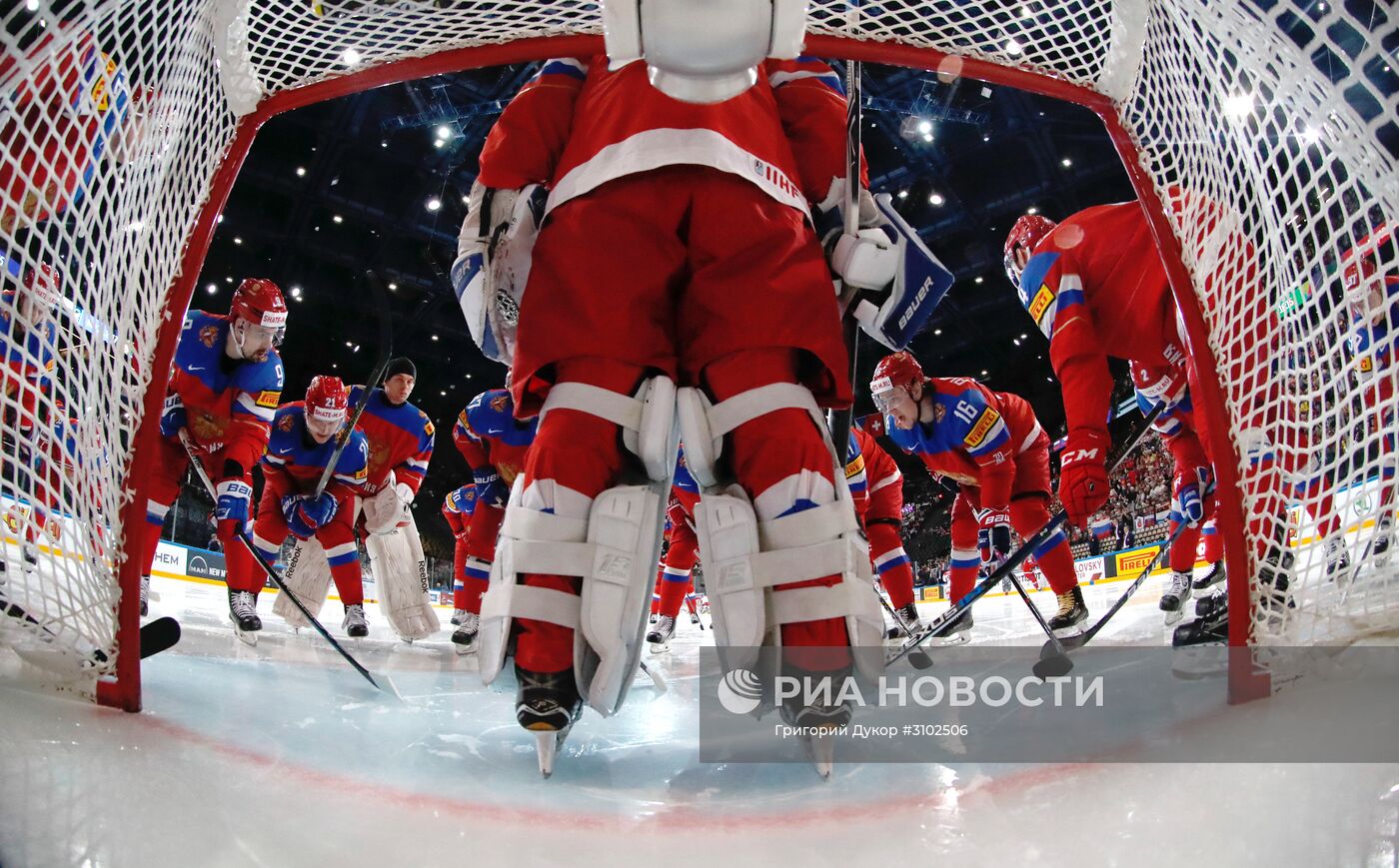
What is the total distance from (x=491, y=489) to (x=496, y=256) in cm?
265

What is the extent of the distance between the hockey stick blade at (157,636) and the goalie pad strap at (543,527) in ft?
2.05

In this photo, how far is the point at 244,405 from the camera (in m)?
3.13

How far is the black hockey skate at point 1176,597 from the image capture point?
3.03 metres

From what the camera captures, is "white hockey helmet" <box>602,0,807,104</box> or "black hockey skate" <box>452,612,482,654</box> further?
"black hockey skate" <box>452,612,482,654</box>

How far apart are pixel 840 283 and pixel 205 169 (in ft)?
3.56

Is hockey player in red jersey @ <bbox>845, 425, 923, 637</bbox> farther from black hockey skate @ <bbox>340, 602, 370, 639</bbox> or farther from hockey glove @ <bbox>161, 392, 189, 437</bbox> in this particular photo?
hockey glove @ <bbox>161, 392, 189, 437</bbox>

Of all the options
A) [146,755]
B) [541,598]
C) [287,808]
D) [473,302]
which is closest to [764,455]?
[541,598]

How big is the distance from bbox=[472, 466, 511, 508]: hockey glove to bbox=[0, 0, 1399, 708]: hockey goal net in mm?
2360

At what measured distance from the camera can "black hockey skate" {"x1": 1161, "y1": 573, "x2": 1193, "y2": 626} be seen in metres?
3.03

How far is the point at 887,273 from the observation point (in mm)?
1206

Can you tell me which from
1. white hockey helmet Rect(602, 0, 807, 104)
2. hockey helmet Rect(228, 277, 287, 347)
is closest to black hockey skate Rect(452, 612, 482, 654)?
hockey helmet Rect(228, 277, 287, 347)

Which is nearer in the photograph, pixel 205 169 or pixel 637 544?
pixel 637 544

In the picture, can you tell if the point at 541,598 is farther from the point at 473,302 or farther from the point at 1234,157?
the point at 1234,157

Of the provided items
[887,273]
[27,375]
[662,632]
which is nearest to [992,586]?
[887,273]
